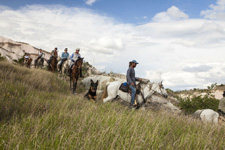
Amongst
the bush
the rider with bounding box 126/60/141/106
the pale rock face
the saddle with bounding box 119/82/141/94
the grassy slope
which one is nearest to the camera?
the grassy slope

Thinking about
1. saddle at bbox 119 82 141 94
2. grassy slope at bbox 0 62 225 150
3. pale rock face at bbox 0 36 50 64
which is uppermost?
pale rock face at bbox 0 36 50 64

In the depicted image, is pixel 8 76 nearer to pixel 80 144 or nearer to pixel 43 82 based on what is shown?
pixel 43 82

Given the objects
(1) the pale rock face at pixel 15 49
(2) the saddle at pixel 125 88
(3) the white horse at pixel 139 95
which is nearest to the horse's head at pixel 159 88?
(3) the white horse at pixel 139 95

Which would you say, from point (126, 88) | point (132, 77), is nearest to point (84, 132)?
point (132, 77)

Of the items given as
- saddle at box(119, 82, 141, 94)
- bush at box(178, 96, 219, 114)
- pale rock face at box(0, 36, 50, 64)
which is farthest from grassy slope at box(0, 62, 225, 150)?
pale rock face at box(0, 36, 50, 64)

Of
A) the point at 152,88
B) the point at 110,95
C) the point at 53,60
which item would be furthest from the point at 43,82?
the point at 53,60

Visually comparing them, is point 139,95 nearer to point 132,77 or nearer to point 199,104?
point 132,77

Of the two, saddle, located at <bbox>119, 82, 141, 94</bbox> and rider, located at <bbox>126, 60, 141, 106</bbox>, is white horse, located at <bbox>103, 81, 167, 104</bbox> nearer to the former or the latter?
saddle, located at <bbox>119, 82, 141, 94</bbox>

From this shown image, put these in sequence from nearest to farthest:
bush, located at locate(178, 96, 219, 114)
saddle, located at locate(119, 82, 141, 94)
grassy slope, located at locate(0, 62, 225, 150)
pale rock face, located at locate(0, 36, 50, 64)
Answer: grassy slope, located at locate(0, 62, 225, 150), saddle, located at locate(119, 82, 141, 94), bush, located at locate(178, 96, 219, 114), pale rock face, located at locate(0, 36, 50, 64)

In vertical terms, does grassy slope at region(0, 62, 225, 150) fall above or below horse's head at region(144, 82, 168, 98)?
below

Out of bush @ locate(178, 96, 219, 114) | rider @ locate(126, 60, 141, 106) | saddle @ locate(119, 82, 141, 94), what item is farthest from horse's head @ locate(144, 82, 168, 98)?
bush @ locate(178, 96, 219, 114)

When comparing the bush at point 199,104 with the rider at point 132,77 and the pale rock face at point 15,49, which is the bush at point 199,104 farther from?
the pale rock face at point 15,49

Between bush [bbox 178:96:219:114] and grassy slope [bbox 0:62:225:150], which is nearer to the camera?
grassy slope [bbox 0:62:225:150]

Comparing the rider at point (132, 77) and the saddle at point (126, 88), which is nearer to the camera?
the rider at point (132, 77)
